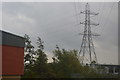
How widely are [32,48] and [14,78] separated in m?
13.6

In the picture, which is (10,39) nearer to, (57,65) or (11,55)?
(11,55)

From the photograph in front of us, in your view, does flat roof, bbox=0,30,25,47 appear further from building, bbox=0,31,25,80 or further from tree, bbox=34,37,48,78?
tree, bbox=34,37,48,78

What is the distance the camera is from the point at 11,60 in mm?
17266

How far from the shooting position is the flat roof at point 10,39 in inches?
650

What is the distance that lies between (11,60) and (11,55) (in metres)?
0.34

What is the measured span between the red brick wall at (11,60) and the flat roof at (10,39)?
27cm

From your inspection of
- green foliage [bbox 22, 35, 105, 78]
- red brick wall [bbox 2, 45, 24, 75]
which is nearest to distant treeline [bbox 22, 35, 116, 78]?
green foliage [bbox 22, 35, 105, 78]

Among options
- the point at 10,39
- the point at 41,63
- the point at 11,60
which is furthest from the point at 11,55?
the point at 41,63

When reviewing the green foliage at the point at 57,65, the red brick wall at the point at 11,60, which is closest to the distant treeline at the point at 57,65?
the green foliage at the point at 57,65

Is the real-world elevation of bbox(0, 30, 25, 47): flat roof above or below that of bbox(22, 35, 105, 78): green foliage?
above

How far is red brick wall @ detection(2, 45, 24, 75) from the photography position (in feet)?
55.5

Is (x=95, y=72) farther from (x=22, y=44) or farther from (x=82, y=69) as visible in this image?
(x=22, y=44)

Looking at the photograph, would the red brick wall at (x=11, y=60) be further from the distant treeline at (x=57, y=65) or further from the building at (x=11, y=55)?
the distant treeline at (x=57, y=65)

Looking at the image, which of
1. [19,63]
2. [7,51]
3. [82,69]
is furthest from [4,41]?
[82,69]
